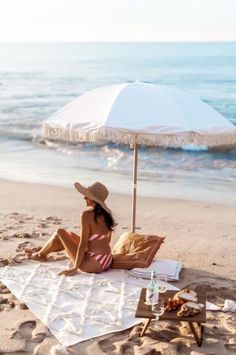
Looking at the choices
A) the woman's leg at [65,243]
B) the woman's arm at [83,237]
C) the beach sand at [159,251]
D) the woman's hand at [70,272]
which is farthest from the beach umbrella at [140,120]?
the beach sand at [159,251]

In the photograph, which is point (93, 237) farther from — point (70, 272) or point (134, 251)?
point (134, 251)

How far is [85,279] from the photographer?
6.40 metres

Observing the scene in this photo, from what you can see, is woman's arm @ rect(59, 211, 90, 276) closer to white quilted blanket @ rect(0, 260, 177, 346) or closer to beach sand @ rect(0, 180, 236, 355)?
white quilted blanket @ rect(0, 260, 177, 346)

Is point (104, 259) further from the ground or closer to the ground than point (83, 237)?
closer to the ground

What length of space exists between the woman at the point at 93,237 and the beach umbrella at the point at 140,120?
55 centimetres

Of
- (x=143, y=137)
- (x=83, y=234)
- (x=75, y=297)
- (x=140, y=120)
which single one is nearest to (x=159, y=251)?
(x=83, y=234)

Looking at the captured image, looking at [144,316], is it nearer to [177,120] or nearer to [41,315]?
[41,315]

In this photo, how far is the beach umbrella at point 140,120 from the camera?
20.3ft

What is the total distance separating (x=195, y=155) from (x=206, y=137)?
1033 cm

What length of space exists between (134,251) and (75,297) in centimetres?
112

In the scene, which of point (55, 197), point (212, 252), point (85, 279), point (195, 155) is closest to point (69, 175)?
point (55, 197)

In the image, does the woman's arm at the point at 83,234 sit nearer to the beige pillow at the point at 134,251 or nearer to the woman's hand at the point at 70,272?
the woman's hand at the point at 70,272

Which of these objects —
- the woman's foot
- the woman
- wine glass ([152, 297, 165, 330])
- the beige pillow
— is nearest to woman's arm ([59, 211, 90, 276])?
the woman

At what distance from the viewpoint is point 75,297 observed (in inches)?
236
